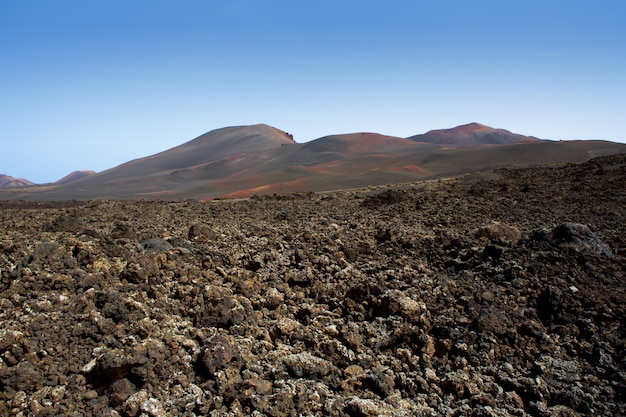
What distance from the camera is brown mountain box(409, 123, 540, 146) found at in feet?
262

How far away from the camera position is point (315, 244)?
6.01 m

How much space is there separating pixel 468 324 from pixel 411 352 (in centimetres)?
57

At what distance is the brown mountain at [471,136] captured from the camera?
79.8m

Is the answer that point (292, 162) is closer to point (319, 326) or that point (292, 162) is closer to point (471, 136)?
point (471, 136)

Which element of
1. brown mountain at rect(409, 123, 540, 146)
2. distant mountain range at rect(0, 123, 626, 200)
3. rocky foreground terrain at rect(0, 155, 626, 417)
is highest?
brown mountain at rect(409, 123, 540, 146)

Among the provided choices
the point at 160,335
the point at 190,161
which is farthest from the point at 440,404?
the point at 190,161

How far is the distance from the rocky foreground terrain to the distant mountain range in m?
19.1

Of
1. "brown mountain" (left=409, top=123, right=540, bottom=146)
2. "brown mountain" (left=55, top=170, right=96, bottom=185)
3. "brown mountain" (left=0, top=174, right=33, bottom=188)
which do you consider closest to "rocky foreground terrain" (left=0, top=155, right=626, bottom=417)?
"brown mountain" (left=409, top=123, right=540, bottom=146)

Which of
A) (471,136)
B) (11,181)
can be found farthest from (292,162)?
(11,181)

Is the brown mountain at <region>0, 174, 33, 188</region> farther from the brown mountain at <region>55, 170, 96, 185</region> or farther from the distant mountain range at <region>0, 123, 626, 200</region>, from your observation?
the brown mountain at <region>55, 170, 96, 185</region>

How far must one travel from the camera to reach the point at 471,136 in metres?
81.8

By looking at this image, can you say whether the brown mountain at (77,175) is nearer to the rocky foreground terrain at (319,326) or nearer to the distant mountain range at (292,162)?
the distant mountain range at (292,162)

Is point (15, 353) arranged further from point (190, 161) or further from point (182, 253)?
point (190, 161)

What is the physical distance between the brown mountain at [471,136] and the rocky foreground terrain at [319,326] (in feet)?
256
